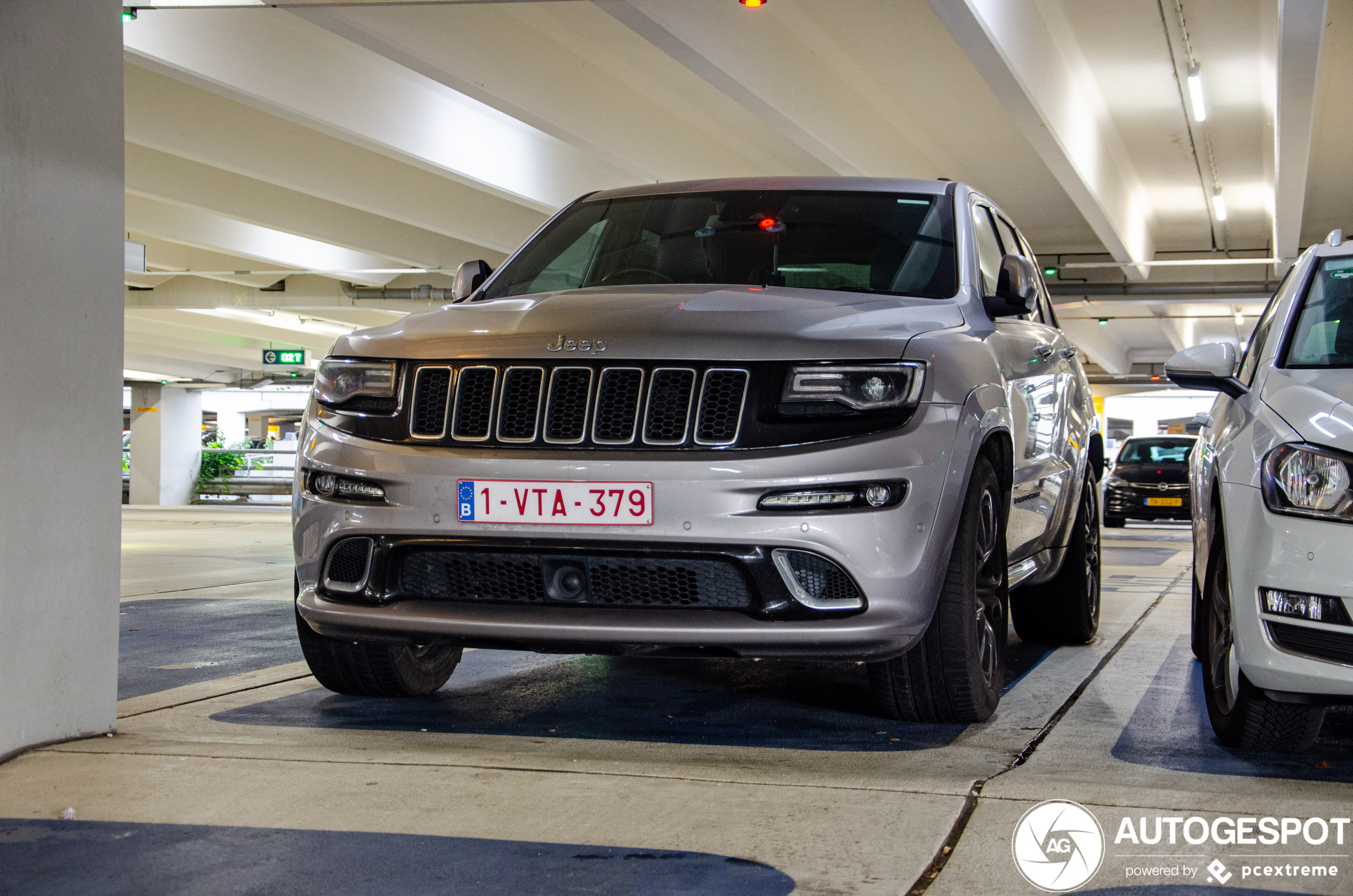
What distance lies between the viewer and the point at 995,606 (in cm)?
422

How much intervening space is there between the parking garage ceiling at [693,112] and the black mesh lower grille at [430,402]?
12.6 feet

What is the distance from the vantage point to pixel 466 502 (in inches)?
139

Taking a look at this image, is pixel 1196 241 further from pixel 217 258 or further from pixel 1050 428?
pixel 1050 428

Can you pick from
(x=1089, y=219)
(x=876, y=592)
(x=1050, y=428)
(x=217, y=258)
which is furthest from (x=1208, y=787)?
(x=217, y=258)

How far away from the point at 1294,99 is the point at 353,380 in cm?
1114

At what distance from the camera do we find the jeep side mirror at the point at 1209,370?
4.30m

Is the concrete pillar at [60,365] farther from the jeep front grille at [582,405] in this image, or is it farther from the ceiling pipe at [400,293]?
the ceiling pipe at [400,293]

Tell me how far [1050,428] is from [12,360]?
365 centimetres

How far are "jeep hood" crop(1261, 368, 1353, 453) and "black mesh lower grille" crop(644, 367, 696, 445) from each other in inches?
61.4

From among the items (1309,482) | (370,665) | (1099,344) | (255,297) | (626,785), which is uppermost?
(1099,344)

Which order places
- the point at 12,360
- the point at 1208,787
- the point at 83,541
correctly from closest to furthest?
the point at 1208,787
the point at 12,360
the point at 83,541

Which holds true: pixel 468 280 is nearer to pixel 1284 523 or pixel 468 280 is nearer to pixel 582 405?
pixel 582 405

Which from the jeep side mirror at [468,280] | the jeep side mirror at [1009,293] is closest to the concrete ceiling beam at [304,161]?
the jeep side mirror at [468,280]

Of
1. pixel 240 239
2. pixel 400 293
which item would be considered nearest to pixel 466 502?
pixel 240 239
